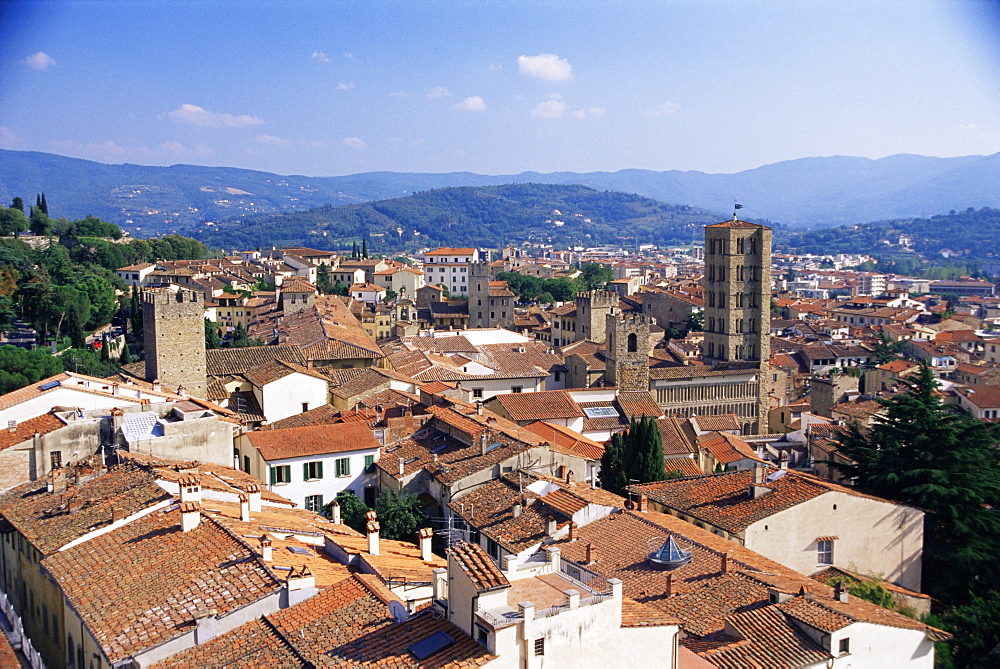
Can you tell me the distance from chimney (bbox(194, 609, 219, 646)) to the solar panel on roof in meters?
2.74

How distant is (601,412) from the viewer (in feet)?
111

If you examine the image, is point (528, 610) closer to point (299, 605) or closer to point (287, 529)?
point (299, 605)

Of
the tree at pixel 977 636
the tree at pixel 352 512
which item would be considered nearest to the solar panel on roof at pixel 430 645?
the tree at pixel 977 636

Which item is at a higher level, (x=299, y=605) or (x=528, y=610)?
(x=528, y=610)

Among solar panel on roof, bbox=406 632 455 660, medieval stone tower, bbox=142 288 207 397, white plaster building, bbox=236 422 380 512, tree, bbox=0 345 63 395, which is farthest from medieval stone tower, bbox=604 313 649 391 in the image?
solar panel on roof, bbox=406 632 455 660

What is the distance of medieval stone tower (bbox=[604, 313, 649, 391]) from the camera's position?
1570 inches

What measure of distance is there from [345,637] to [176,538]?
4442 millimetres

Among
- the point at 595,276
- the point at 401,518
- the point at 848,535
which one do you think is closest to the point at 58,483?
the point at 401,518

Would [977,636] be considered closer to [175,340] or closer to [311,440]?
[311,440]

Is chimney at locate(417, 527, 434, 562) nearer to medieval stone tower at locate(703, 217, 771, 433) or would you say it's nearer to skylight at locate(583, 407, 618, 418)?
skylight at locate(583, 407, 618, 418)

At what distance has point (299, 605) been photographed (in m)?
11.8

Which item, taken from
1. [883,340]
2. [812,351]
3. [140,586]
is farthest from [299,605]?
[883,340]

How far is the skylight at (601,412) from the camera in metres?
33.5

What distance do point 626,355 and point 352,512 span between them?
20373mm
